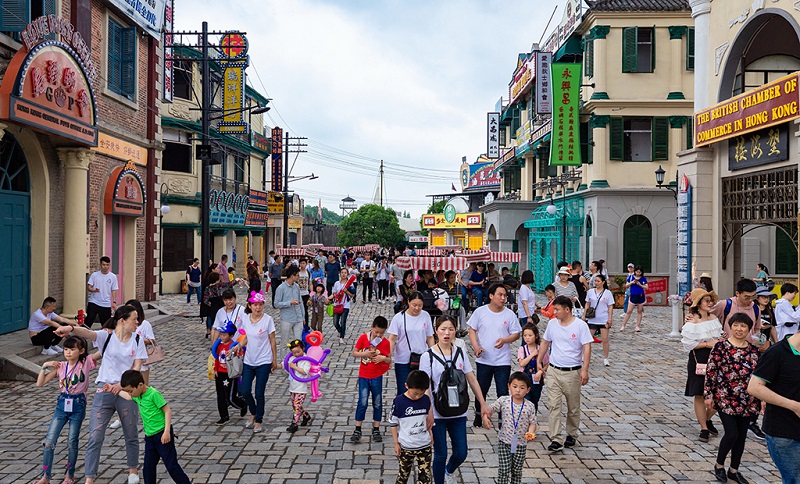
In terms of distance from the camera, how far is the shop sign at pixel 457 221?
63.3 m

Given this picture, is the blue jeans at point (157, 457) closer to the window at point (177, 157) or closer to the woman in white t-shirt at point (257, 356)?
the woman in white t-shirt at point (257, 356)

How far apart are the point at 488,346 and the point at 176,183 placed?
77.8ft

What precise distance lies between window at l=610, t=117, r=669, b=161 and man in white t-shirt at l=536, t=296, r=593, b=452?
1850cm

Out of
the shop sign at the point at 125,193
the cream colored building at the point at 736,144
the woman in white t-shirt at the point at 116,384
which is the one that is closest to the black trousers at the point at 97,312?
the shop sign at the point at 125,193

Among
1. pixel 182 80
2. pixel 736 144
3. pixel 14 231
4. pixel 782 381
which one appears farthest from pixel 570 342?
pixel 182 80

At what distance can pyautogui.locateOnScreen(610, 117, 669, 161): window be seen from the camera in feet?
79.3

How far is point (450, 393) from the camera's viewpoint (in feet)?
18.5

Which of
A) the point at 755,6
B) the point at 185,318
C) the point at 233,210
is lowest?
the point at 185,318

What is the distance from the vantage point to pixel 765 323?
937 cm

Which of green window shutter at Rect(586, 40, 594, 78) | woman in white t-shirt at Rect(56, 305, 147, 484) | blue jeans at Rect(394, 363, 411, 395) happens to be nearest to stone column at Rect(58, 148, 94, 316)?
woman in white t-shirt at Rect(56, 305, 147, 484)

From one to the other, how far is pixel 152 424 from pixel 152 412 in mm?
99

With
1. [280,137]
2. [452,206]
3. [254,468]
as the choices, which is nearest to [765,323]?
[254,468]

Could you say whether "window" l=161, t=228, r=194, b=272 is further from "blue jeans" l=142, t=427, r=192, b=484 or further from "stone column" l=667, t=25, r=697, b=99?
"blue jeans" l=142, t=427, r=192, b=484

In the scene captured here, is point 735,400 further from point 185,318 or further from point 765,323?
point 185,318
